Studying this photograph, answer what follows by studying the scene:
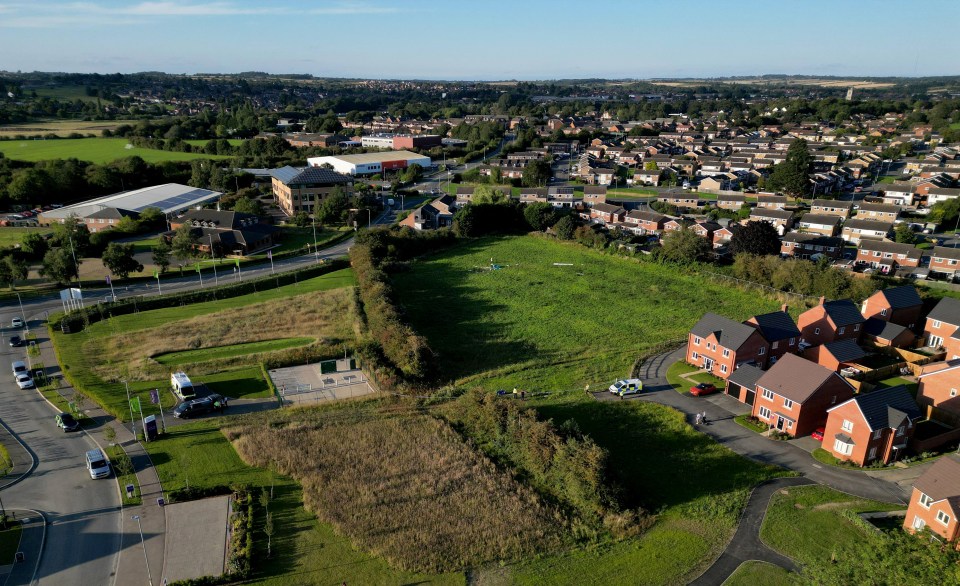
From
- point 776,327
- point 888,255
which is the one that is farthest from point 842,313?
point 888,255

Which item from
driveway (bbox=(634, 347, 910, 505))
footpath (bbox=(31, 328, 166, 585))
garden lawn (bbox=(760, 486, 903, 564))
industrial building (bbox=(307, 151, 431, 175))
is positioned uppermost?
industrial building (bbox=(307, 151, 431, 175))

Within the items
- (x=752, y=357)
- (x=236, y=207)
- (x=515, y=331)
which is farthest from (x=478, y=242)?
(x=752, y=357)

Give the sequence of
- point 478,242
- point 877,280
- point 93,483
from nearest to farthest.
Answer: point 93,483 → point 877,280 → point 478,242

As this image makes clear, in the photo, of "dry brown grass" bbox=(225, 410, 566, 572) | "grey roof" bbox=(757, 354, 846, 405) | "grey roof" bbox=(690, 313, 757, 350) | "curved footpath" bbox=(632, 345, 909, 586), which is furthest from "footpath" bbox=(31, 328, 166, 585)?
"grey roof" bbox=(690, 313, 757, 350)

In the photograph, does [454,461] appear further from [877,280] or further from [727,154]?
[727,154]

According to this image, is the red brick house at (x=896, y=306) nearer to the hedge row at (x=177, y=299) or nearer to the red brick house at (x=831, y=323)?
the red brick house at (x=831, y=323)

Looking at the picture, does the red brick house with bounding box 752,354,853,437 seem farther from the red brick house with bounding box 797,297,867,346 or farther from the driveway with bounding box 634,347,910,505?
the red brick house with bounding box 797,297,867,346

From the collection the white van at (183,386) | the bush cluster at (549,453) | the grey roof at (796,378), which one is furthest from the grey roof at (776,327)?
the white van at (183,386)
